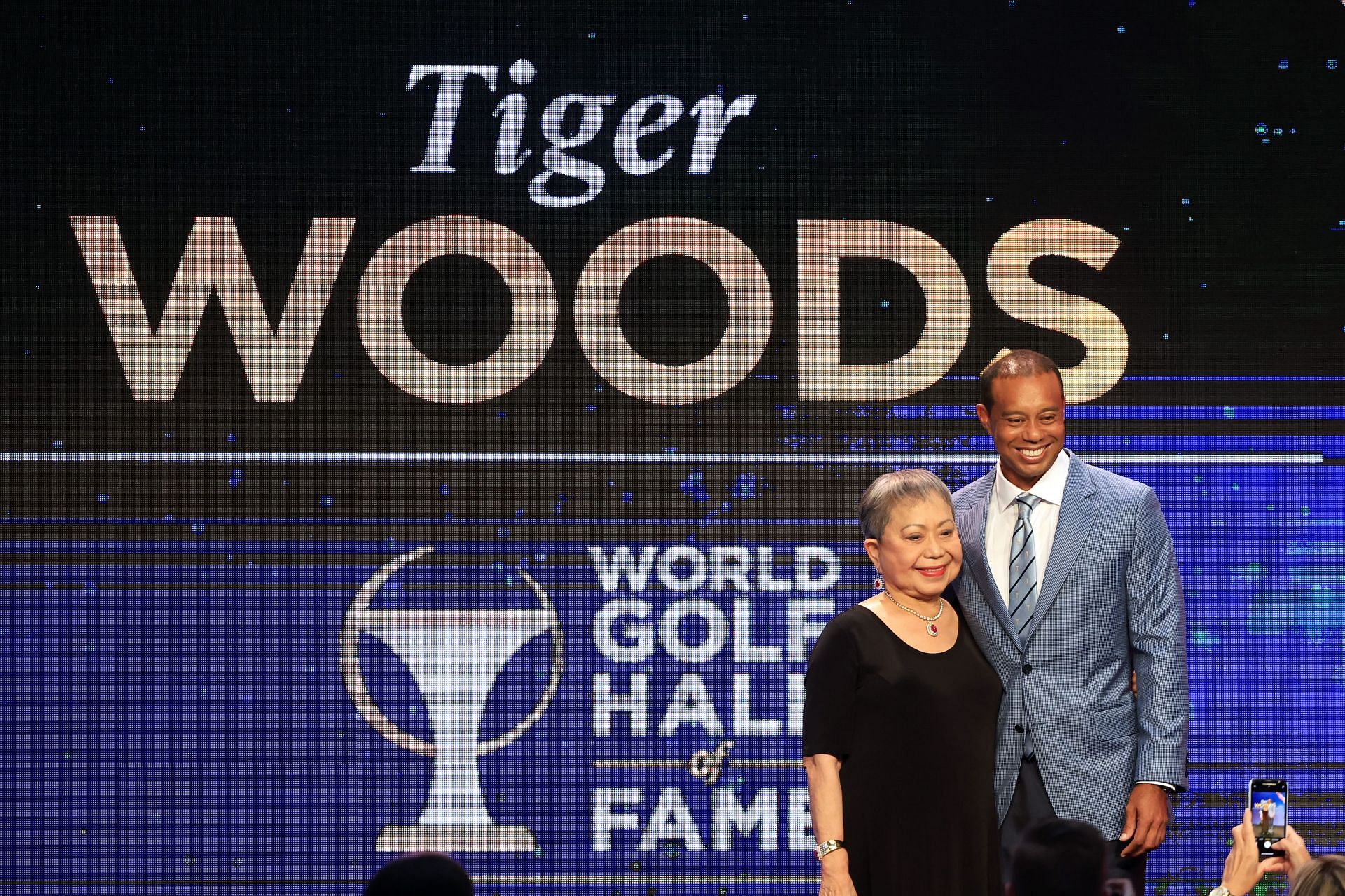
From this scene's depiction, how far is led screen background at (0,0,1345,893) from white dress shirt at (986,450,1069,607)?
92 cm

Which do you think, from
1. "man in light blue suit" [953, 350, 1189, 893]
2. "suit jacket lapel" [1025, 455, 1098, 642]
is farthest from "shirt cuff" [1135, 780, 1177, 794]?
"suit jacket lapel" [1025, 455, 1098, 642]

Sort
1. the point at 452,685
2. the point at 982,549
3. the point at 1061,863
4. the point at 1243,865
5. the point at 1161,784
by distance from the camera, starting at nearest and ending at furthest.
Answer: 1. the point at 1061,863
2. the point at 1243,865
3. the point at 1161,784
4. the point at 982,549
5. the point at 452,685

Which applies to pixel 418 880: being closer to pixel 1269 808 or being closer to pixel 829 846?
pixel 829 846

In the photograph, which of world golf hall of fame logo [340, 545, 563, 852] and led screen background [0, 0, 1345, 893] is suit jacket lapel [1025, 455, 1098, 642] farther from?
world golf hall of fame logo [340, 545, 563, 852]

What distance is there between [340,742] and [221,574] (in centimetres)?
57

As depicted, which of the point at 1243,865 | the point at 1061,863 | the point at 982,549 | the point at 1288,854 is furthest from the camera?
the point at 982,549

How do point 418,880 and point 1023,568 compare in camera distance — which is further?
point 1023,568

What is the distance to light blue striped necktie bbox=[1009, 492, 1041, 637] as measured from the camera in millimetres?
2686

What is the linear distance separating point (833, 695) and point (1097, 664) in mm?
619

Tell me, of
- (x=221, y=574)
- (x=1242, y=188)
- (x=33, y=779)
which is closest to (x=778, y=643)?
(x=221, y=574)

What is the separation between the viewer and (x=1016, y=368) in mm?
2721

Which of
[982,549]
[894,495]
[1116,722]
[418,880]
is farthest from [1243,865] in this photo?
[418,880]

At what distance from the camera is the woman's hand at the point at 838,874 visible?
2.40m

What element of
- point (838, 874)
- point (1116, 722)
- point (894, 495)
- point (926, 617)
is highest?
point (894, 495)
